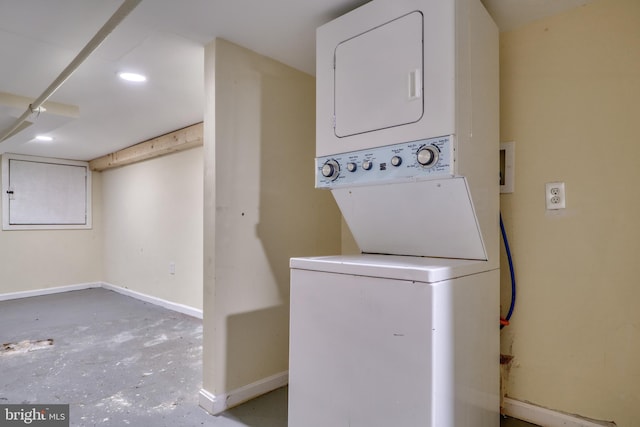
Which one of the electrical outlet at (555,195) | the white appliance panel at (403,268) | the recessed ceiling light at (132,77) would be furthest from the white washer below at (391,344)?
the recessed ceiling light at (132,77)

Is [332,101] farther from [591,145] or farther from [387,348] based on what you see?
[591,145]

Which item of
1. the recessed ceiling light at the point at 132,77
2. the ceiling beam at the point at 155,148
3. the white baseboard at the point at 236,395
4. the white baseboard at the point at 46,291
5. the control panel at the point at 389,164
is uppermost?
the recessed ceiling light at the point at 132,77

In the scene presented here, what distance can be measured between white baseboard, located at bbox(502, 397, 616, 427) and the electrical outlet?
958 mm

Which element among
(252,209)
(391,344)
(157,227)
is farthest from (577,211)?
(157,227)

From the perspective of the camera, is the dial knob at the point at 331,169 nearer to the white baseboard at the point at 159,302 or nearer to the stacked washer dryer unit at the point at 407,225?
the stacked washer dryer unit at the point at 407,225

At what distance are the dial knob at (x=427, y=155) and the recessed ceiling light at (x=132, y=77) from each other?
2.02 m

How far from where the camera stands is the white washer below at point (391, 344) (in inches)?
44.0

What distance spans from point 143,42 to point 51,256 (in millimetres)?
4553

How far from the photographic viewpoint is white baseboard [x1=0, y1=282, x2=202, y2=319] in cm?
389

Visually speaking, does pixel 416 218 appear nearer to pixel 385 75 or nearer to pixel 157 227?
pixel 385 75

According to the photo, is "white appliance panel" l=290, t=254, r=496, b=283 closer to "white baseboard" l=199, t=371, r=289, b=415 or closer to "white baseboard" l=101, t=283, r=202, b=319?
"white baseboard" l=199, t=371, r=289, b=415

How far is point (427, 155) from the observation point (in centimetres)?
126

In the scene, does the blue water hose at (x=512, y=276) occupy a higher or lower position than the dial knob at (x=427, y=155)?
lower

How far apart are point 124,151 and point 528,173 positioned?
15.2 ft
